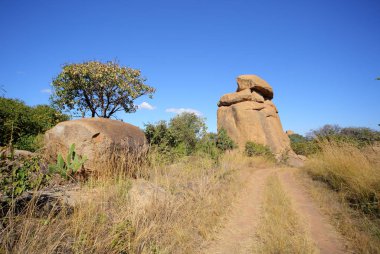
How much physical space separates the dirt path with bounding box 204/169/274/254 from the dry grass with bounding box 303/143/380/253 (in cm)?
154

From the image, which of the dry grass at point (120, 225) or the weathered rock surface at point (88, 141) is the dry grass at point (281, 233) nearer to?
the dry grass at point (120, 225)

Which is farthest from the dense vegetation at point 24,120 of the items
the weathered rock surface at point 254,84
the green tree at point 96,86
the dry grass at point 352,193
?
the weathered rock surface at point 254,84

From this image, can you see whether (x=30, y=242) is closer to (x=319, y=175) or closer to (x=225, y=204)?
(x=225, y=204)

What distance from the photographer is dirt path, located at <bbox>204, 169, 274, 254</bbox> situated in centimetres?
377

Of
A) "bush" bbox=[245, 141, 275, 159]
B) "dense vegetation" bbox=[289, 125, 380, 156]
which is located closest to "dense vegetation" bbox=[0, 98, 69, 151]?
"dense vegetation" bbox=[289, 125, 380, 156]

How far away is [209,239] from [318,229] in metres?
2.11

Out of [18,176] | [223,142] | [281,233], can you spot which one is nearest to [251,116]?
[223,142]

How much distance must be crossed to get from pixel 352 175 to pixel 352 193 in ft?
2.23

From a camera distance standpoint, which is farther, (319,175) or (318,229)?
(319,175)

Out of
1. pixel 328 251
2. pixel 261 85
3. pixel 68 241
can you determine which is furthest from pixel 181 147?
pixel 261 85

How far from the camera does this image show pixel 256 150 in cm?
1850

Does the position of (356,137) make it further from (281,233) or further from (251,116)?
(281,233)

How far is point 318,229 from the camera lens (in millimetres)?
4379

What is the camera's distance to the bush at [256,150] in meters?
18.4
